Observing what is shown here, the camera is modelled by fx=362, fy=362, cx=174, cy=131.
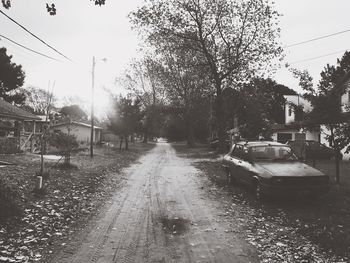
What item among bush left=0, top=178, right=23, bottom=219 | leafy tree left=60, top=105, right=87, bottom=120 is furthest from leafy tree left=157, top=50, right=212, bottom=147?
leafy tree left=60, top=105, right=87, bottom=120

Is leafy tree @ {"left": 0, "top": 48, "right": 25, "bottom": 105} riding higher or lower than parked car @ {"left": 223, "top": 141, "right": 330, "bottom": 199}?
higher

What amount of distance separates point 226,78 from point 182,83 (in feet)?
48.2

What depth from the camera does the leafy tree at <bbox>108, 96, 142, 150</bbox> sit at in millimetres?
39219

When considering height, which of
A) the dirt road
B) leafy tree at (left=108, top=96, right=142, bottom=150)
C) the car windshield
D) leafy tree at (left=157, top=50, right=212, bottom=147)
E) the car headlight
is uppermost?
leafy tree at (left=157, top=50, right=212, bottom=147)

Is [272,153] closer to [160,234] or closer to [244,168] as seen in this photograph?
[244,168]

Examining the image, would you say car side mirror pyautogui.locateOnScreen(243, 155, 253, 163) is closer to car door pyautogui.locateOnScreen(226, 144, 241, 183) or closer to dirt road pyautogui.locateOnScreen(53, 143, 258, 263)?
car door pyautogui.locateOnScreen(226, 144, 241, 183)

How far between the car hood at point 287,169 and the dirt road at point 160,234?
6.12ft

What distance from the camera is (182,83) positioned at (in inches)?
1893

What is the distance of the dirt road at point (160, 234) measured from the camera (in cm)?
594

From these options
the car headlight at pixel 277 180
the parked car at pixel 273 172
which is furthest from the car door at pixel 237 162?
the car headlight at pixel 277 180

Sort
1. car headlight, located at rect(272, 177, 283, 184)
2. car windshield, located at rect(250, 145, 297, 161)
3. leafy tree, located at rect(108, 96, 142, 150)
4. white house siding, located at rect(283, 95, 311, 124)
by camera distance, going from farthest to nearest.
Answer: leafy tree, located at rect(108, 96, 142, 150)
white house siding, located at rect(283, 95, 311, 124)
car windshield, located at rect(250, 145, 297, 161)
car headlight, located at rect(272, 177, 283, 184)

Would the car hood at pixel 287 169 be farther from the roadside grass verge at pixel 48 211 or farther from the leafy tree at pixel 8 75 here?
the leafy tree at pixel 8 75

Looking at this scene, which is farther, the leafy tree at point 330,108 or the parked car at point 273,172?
the leafy tree at point 330,108

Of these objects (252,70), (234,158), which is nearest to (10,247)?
(234,158)
